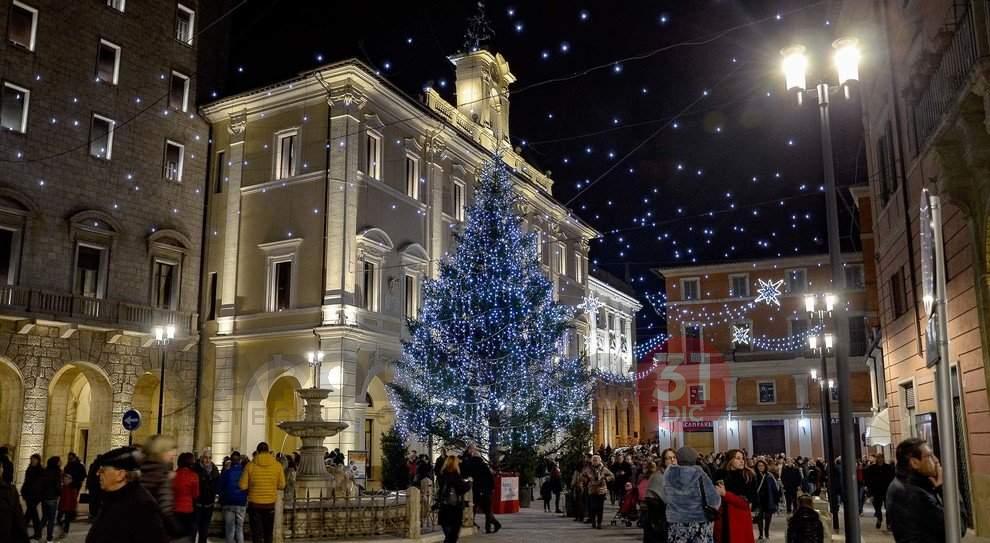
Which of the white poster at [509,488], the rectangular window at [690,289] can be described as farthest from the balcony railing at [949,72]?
the rectangular window at [690,289]

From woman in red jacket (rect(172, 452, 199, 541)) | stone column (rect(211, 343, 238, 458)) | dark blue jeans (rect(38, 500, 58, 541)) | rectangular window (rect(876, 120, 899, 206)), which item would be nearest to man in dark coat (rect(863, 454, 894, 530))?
rectangular window (rect(876, 120, 899, 206))

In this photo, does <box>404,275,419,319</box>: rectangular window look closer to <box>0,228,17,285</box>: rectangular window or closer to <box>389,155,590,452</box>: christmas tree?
<box>389,155,590,452</box>: christmas tree

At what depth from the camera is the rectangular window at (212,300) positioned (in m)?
30.3

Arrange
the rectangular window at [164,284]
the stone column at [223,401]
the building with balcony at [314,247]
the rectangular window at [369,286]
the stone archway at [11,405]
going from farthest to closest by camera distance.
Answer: the rectangular window at [369,286], the stone column at [223,401], the rectangular window at [164,284], the building with balcony at [314,247], the stone archway at [11,405]

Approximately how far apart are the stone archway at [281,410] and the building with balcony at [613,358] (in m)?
22.3

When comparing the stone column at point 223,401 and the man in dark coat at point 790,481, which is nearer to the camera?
the man in dark coat at point 790,481

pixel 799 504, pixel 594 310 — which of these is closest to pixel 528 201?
pixel 594 310

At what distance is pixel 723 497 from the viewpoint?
9.34m

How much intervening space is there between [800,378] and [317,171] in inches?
1329

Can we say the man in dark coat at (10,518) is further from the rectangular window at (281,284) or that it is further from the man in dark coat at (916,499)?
the rectangular window at (281,284)

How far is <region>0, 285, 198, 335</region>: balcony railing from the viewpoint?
23.5m

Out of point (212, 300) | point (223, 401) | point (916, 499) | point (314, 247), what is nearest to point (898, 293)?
point (916, 499)

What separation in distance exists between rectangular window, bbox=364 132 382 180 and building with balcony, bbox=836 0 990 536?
52.6 feet

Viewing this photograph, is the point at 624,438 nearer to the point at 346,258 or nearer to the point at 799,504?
the point at 346,258
